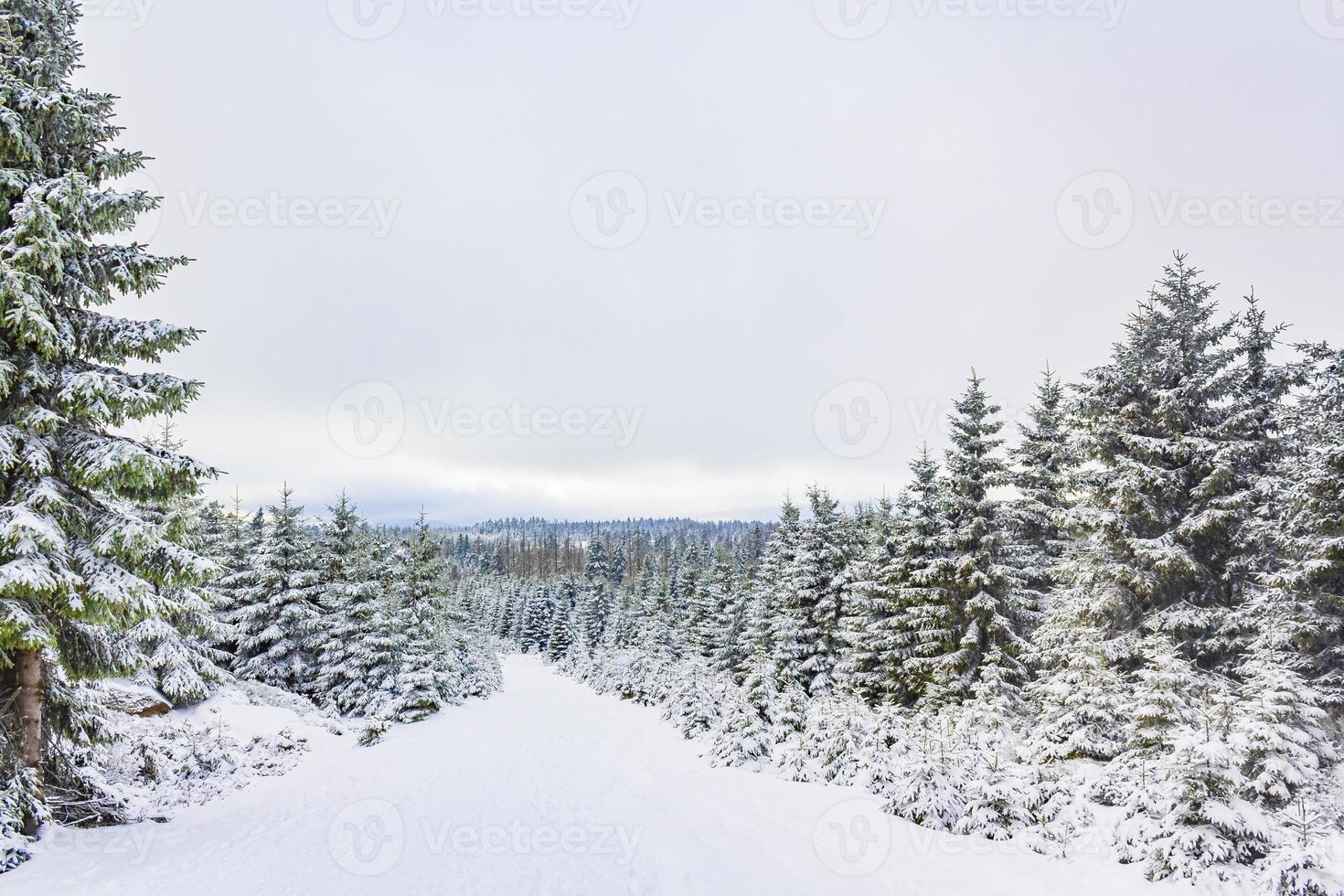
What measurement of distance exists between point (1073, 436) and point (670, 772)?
43.0ft

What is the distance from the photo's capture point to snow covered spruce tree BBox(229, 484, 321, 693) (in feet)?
70.6

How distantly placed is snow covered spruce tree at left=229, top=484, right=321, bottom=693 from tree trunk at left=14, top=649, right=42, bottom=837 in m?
14.9

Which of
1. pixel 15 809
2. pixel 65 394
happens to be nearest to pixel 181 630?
pixel 15 809

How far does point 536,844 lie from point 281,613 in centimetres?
1853

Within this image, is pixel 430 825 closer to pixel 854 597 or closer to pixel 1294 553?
pixel 854 597

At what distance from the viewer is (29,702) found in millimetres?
7836

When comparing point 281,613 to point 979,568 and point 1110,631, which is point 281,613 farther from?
point 1110,631

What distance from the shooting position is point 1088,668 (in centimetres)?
1223

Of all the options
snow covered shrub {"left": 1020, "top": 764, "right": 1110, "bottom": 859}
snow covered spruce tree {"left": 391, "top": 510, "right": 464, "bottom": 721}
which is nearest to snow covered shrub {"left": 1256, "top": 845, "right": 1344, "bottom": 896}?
snow covered shrub {"left": 1020, "top": 764, "right": 1110, "bottom": 859}

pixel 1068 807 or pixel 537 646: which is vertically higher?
pixel 1068 807

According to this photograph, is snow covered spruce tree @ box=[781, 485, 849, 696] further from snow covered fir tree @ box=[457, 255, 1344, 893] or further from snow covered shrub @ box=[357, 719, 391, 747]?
snow covered shrub @ box=[357, 719, 391, 747]

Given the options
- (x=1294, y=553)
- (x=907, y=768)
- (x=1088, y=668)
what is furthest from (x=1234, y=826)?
(x=1294, y=553)

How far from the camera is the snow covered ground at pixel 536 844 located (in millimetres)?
7320

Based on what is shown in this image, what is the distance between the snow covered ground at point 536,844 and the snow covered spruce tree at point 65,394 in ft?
6.75
